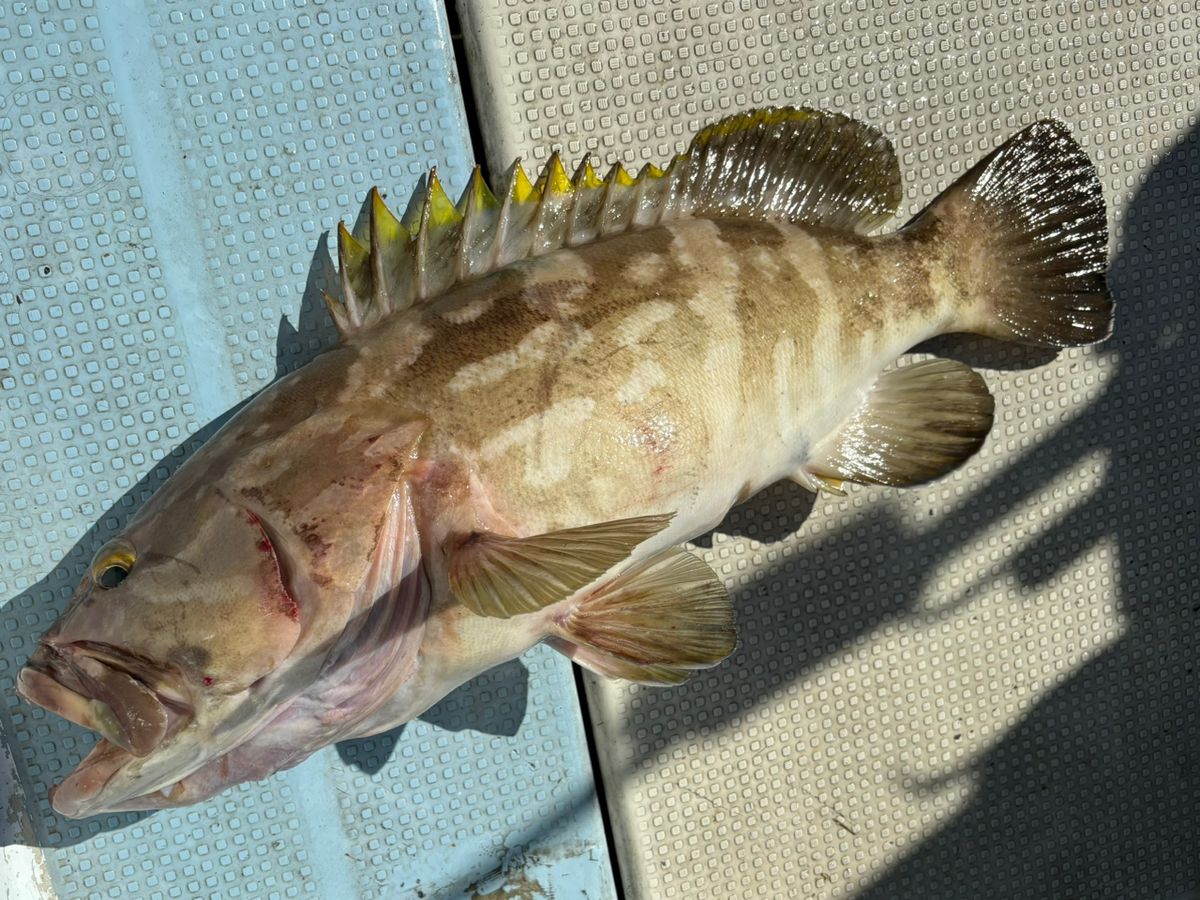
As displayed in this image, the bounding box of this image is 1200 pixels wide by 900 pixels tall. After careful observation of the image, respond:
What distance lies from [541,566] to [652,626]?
324mm

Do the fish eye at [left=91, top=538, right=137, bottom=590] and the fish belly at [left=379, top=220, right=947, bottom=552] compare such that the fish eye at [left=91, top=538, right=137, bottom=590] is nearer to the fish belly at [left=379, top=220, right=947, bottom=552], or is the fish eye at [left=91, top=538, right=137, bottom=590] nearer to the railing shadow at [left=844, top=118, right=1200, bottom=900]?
the fish belly at [left=379, top=220, right=947, bottom=552]

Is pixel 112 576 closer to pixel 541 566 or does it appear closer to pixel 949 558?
pixel 541 566

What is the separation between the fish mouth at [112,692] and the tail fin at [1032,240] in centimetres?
151

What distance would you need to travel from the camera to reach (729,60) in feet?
5.81

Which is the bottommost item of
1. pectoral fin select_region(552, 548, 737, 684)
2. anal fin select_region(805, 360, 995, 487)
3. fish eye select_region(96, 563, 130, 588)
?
pectoral fin select_region(552, 548, 737, 684)

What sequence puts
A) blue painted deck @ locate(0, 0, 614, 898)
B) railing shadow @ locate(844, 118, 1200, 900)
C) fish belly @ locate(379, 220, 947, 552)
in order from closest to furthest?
fish belly @ locate(379, 220, 947, 552) < blue painted deck @ locate(0, 0, 614, 898) < railing shadow @ locate(844, 118, 1200, 900)

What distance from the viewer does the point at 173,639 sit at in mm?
1120

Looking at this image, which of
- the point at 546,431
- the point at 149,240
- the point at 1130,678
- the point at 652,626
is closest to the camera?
the point at 546,431

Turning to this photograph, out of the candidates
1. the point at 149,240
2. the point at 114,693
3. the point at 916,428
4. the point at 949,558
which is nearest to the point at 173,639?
the point at 114,693

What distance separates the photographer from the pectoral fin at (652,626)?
4.66 feet

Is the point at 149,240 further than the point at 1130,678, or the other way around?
the point at 1130,678

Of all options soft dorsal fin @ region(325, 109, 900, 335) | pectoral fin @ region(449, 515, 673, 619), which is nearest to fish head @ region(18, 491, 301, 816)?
pectoral fin @ region(449, 515, 673, 619)

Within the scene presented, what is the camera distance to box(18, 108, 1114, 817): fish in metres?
1.16

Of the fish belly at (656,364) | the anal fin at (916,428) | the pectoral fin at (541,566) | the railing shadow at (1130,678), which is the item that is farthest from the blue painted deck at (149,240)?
the railing shadow at (1130,678)
